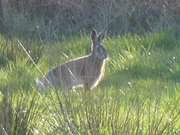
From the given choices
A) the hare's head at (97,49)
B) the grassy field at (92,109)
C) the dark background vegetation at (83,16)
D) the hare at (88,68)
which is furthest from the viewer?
the dark background vegetation at (83,16)

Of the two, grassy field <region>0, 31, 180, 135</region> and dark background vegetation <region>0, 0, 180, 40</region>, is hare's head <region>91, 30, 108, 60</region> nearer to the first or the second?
grassy field <region>0, 31, 180, 135</region>

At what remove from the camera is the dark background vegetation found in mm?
11859

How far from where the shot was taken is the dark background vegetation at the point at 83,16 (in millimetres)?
11859

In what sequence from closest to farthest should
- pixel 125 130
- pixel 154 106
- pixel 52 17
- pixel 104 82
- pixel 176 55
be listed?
1. pixel 125 130
2. pixel 154 106
3. pixel 104 82
4. pixel 176 55
5. pixel 52 17

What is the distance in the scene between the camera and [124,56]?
28.9 ft

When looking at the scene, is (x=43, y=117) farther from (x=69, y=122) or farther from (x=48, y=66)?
(x=48, y=66)

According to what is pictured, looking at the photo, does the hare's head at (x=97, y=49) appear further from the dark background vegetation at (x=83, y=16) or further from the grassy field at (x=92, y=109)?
the dark background vegetation at (x=83, y=16)

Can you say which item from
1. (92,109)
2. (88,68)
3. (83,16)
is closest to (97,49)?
(88,68)

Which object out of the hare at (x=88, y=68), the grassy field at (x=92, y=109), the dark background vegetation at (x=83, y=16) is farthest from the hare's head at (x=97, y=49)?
the dark background vegetation at (x=83, y=16)

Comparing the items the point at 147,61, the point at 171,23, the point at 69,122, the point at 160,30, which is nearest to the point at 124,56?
the point at 147,61

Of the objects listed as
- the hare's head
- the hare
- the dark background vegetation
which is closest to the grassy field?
the hare

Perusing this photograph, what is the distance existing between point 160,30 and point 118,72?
1.91 m

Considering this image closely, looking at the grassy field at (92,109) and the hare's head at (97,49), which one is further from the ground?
the grassy field at (92,109)

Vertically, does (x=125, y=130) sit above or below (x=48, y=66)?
above
